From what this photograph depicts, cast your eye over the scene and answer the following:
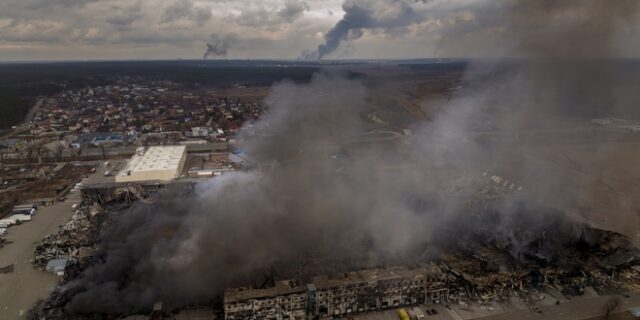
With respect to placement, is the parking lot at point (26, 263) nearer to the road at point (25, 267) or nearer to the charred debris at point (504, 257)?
the road at point (25, 267)

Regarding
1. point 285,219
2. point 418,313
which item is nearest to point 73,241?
point 285,219

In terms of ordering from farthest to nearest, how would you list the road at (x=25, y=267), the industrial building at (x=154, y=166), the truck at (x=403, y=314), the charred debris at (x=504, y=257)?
the industrial building at (x=154, y=166) < the charred debris at (x=504, y=257) < the road at (x=25, y=267) < the truck at (x=403, y=314)

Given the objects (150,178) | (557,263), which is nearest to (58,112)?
(150,178)

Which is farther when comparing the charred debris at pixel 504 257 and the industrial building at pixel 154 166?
the industrial building at pixel 154 166

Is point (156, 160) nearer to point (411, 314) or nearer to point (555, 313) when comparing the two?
point (411, 314)

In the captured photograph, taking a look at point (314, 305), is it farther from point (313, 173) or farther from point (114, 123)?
point (114, 123)

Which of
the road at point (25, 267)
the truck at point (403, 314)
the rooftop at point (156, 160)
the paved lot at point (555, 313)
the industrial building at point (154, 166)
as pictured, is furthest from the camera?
the rooftop at point (156, 160)

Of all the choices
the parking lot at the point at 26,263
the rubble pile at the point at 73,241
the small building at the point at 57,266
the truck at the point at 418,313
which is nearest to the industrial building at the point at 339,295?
the truck at the point at 418,313
